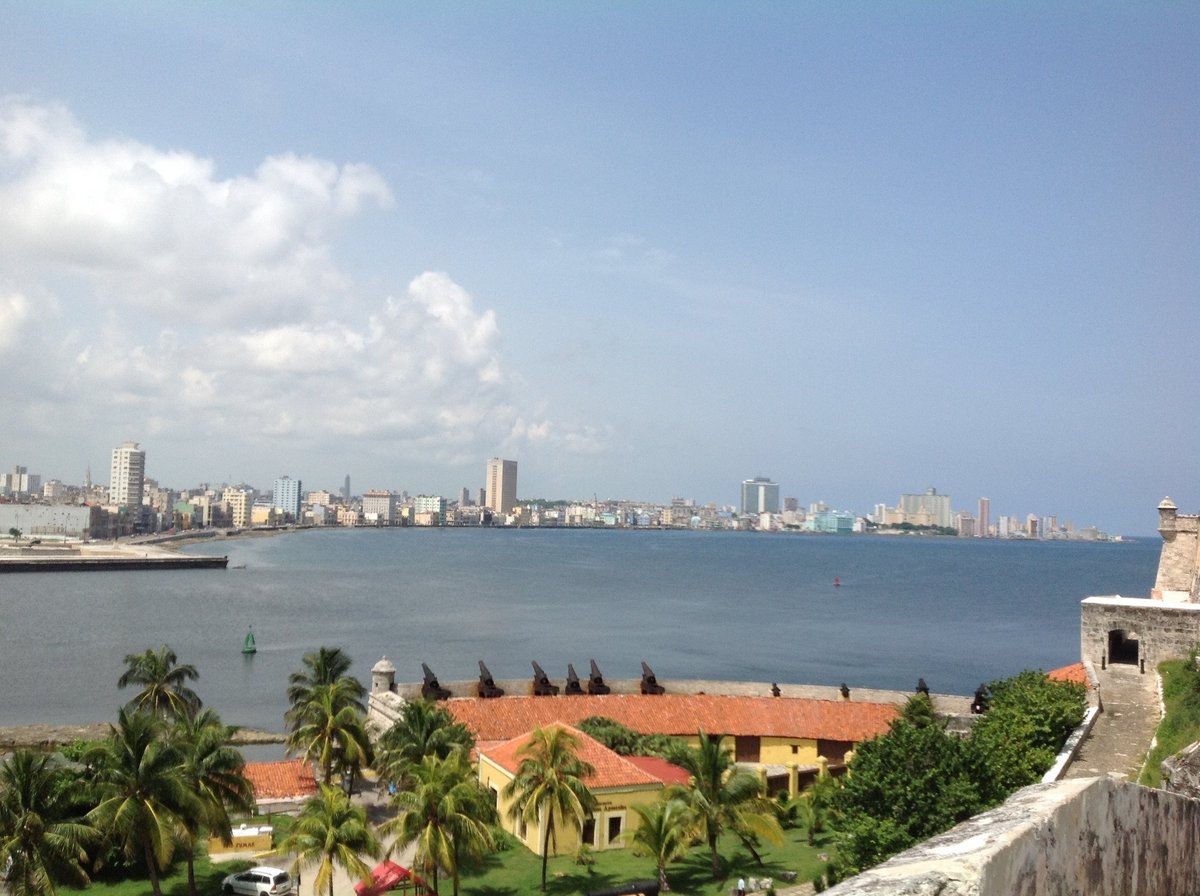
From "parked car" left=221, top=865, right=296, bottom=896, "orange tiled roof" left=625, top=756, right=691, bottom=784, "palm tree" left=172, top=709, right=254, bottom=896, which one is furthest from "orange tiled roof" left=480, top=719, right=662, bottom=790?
"palm tree" left=172, top=709, right=254, bottom=896

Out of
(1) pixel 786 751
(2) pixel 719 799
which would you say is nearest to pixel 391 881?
(2) pixel 719 799

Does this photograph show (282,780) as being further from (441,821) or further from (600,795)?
(441,821)

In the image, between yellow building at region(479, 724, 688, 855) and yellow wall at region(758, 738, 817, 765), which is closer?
yellow building at region(479, 724, 688, 855)

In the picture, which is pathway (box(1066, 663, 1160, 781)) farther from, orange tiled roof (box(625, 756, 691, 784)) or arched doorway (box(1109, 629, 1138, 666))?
orange tiled roof (box(625, 756, 691, 784))

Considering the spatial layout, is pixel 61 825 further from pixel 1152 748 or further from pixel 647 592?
pixel 647 592

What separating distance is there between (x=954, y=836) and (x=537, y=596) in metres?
117

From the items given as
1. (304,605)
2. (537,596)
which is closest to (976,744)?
(304,605)

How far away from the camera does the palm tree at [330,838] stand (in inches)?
804

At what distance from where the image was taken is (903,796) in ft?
58.2

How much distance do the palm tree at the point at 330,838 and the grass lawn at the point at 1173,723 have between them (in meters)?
15.5

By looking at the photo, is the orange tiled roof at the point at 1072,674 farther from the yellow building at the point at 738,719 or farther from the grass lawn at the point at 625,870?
the grass lawn at the point at 625,870

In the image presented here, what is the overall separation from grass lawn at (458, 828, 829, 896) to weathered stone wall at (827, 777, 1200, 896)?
721 inches

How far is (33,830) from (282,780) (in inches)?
457

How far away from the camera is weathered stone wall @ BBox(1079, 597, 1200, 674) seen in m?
28.4
